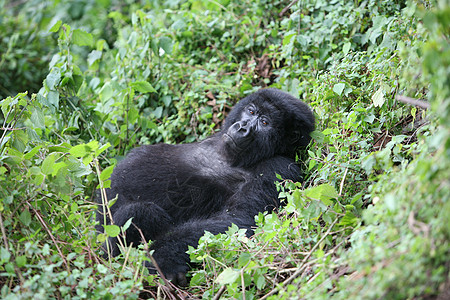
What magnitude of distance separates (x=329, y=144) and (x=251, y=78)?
5.85 ft

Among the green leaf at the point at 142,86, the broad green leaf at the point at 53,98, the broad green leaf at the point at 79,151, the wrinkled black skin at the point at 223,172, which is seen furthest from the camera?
the green leaf at the point at 142,86

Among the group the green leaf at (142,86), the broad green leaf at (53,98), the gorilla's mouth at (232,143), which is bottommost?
the gorilla's mouth at (232,143)

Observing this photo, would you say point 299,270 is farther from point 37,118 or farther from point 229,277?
point 37,118

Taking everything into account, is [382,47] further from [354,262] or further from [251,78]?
[354,262]

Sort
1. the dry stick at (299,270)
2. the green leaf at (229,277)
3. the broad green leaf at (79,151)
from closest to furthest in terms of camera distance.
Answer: the dry stick at (299,270)
the green leaf at (229,277)
the broad green leaf at (79,151)

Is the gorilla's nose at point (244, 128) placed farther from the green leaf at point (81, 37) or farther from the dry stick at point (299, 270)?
the green leaf at point (81, 37)

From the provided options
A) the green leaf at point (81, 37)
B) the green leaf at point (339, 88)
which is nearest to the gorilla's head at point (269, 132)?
the green leaf at point (339, 88)

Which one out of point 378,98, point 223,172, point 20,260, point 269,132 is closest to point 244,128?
point 269,132

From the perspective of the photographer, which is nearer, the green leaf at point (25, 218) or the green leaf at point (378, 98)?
the green leaf at point (25, 218)

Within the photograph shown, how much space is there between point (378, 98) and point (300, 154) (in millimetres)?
898

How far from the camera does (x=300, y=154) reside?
14.8 feet

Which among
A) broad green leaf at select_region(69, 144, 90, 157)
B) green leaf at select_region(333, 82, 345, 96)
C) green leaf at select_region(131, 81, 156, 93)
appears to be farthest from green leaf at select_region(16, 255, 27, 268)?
green leaf at select_region(131, 81, 156, 93)

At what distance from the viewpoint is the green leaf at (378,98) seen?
3.90 metres

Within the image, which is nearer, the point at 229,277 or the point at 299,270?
the point at 299,270
